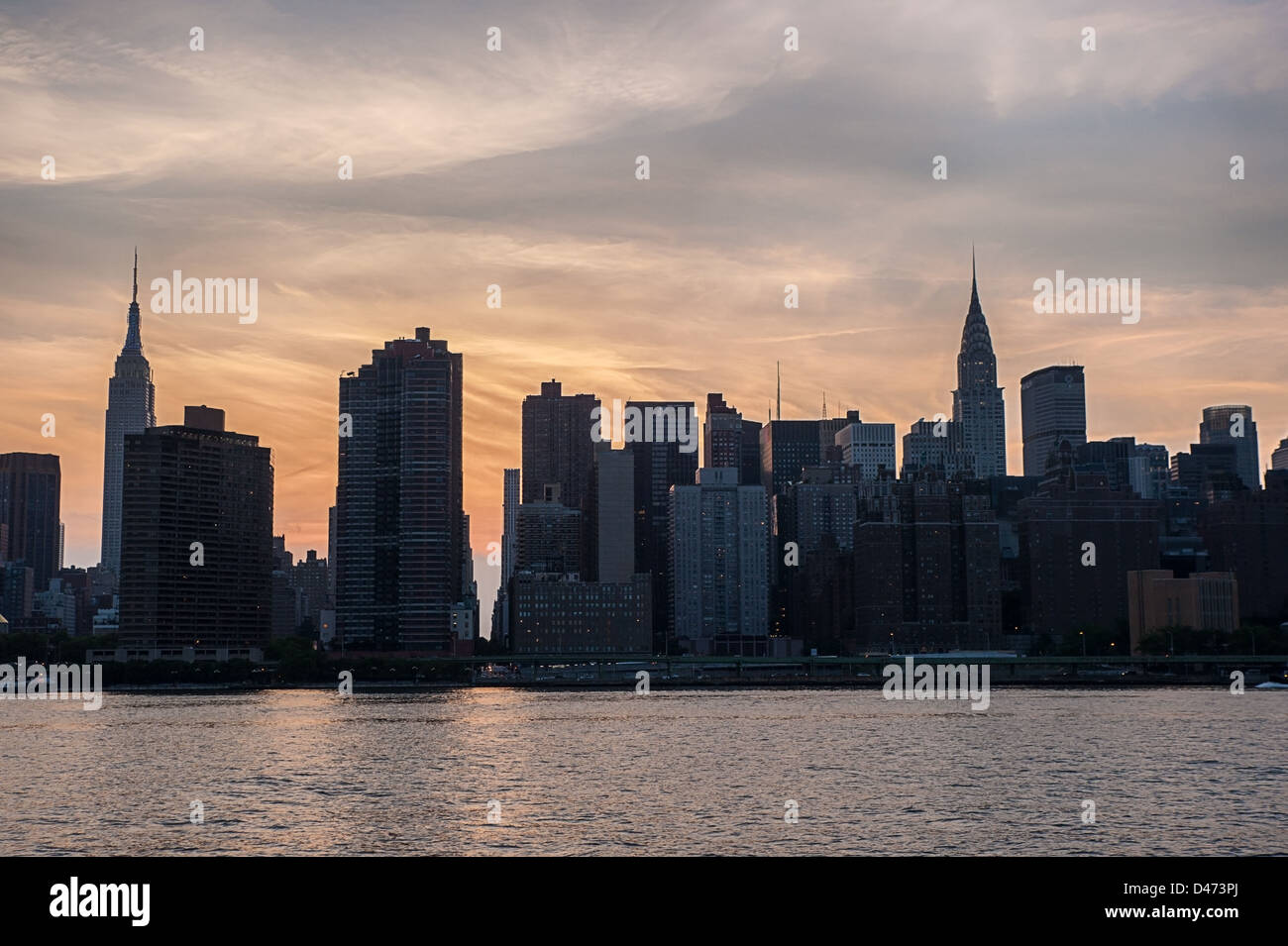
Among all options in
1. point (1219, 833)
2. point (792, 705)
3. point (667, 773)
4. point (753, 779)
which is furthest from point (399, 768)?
point (792, 705)

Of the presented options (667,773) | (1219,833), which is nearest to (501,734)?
(667,773)

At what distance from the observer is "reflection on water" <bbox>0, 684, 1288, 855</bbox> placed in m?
49.4

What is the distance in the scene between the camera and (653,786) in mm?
68562

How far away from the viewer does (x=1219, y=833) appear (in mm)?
51500

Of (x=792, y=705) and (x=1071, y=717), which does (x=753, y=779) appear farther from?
(x=792, y=705)

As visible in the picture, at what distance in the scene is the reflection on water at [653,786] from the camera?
4941 cm

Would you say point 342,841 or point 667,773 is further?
point 667,773

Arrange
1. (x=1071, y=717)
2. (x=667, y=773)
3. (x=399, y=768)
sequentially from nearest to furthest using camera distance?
(x=667, y=773)
(x=399, y=768)
(x=1071, y=717)
